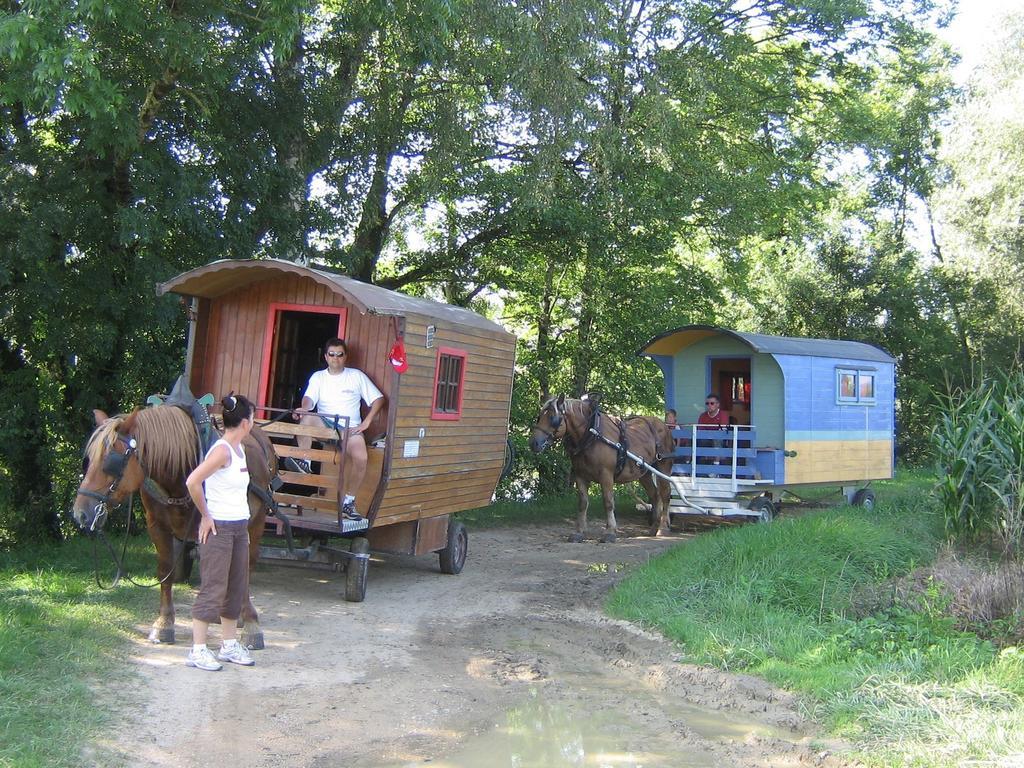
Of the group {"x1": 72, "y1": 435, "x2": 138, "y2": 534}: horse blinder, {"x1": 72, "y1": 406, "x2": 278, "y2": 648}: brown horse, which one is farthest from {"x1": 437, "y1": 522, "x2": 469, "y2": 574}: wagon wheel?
{"x1": 72, "y1": 435, "x2": 138, "y2": 534}: horse blinder

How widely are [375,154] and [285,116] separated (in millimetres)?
2400

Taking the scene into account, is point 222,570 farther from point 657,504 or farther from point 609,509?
point 657,504

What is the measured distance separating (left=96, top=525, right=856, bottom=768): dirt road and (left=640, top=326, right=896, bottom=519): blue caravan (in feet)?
17.7

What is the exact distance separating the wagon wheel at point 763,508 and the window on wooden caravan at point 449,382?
5744mm

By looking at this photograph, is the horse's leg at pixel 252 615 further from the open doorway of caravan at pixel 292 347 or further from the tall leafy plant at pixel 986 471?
the tall leafy plant at pixel 986 471

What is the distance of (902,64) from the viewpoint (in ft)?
67.4

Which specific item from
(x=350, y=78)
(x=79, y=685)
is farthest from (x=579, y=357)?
(x=79, y=685)

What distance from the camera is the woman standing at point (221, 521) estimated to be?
231 inches

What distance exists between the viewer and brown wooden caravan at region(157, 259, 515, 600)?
26.8 ft

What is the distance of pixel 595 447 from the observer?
13391mm

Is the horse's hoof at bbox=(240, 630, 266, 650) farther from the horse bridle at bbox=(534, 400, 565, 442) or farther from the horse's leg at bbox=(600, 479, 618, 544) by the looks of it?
the horse's leg at bbox=(600, 479, 618, 544)

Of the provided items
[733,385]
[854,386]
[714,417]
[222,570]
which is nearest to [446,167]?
[714,417]

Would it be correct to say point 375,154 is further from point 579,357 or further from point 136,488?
point 136,488

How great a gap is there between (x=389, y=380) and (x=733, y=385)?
864 centimetres
